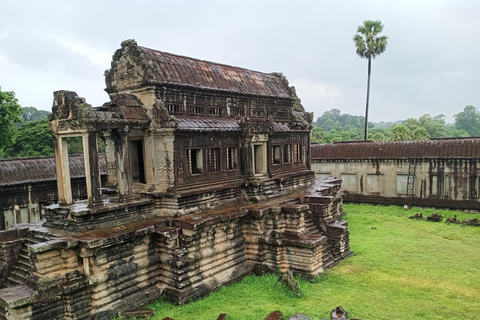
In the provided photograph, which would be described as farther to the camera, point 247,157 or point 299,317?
point 247,157

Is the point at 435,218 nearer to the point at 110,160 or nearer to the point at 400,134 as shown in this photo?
the point at 110,160

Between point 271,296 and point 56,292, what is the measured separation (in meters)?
6.07

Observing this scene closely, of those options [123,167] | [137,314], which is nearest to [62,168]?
[123,167]

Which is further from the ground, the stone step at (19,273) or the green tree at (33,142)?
the green tree at (33,142)

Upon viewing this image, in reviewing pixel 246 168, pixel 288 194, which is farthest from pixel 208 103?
pixel 288 194

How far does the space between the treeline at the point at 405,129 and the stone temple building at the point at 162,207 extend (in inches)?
1294

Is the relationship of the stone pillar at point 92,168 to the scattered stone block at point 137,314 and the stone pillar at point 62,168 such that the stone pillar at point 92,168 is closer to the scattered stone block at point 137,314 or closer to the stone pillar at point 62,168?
the stone pillar at point 62,168

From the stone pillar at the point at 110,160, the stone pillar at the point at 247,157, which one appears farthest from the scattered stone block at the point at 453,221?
the stone pillar at the point at 110,160

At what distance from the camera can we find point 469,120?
395 feet

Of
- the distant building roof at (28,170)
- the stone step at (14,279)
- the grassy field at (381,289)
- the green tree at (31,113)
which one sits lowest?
the grassy field at (381,289)

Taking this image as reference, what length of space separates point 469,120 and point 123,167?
137267 mm

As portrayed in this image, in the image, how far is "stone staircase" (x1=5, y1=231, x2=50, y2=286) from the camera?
10.1 m

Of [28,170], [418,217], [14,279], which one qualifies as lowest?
[418,217]

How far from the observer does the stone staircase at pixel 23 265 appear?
10.1 metres
